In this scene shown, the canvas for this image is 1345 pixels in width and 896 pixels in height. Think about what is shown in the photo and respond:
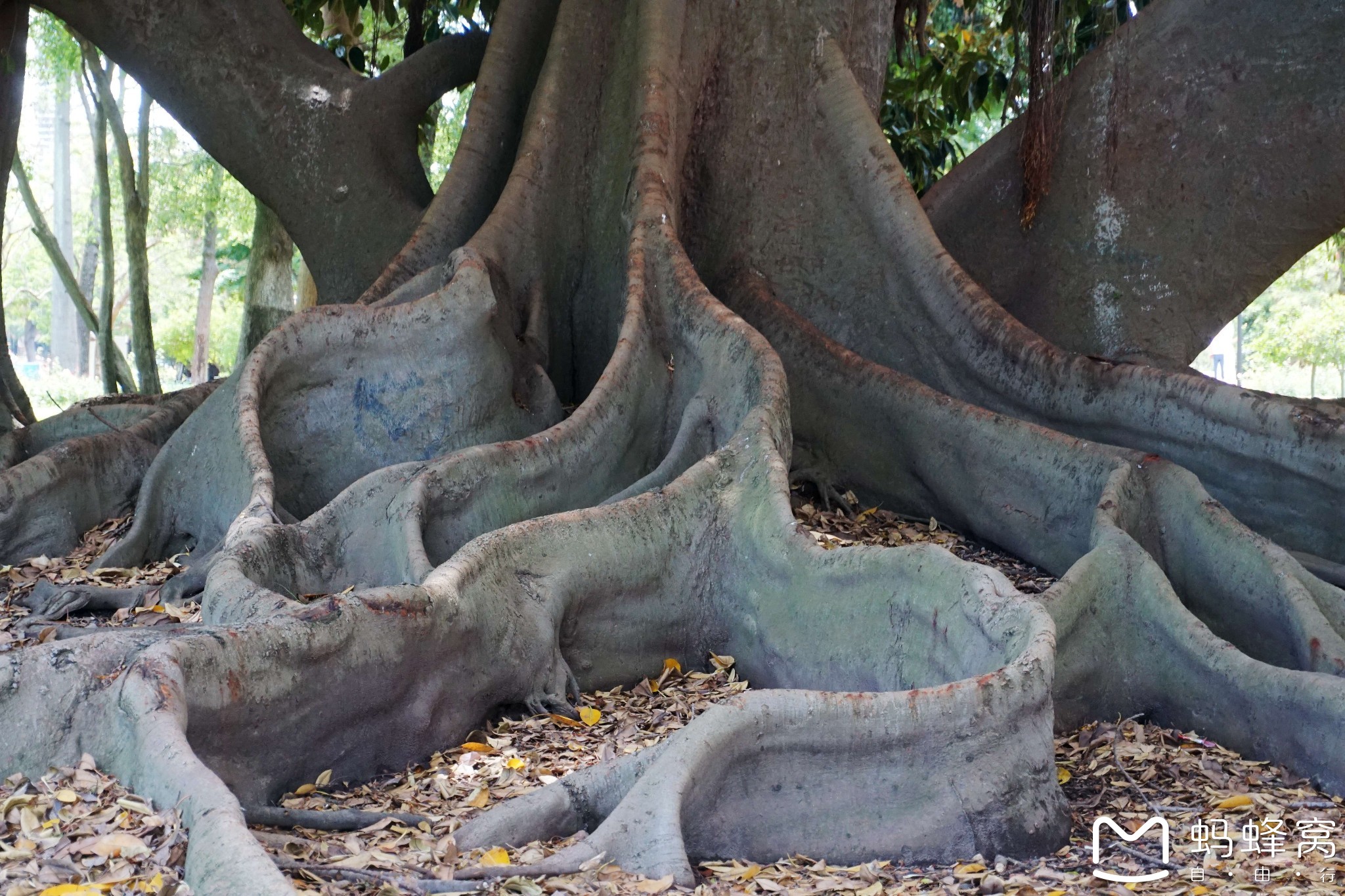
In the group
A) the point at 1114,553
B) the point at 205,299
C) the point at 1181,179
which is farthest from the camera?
the point at 205,299

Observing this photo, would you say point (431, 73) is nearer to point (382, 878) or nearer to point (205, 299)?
point (382, 878)

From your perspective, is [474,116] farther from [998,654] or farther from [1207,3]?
[998,654]

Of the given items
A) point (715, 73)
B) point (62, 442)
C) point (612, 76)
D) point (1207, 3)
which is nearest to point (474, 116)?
point (612, 76)

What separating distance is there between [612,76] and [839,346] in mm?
1899

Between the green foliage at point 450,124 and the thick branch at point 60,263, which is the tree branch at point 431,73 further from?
the green foliage at point 450,124

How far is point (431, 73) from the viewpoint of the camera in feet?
24.8

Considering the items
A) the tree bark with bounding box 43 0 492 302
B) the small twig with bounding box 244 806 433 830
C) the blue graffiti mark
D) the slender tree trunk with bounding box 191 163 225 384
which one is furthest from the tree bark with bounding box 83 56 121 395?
the small twig with bounding box 244 806 433 830

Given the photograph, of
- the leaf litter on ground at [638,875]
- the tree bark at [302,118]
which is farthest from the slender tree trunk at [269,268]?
the leaf litter on ground at [638,875]

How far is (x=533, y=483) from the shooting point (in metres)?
4.93

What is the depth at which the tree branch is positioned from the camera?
24.3ft

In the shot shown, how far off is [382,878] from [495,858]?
28cm

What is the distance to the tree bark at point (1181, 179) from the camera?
21.3ft
